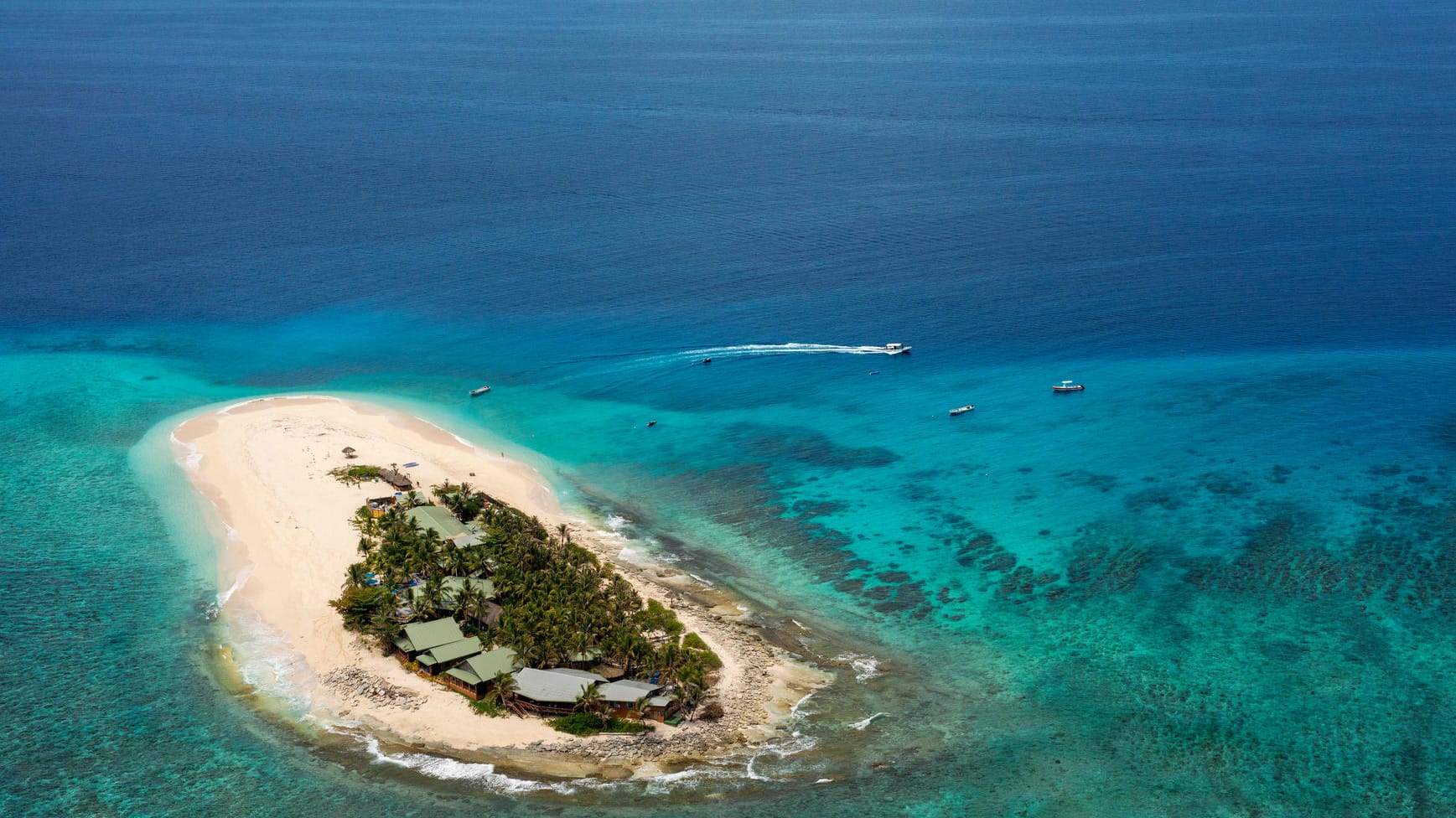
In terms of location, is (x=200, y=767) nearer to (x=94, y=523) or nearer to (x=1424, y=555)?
Result: (x=94, y=523)

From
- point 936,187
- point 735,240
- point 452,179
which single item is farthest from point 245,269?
point 936,187

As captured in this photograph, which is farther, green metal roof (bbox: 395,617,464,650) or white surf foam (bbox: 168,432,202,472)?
white surf foam (bbox: 168,432,202,472)

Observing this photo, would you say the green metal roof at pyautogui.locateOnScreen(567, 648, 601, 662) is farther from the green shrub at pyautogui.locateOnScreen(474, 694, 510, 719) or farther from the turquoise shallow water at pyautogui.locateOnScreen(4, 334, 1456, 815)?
the turquoise shallow water at pyautogui.locateOnScreen(4, 334, 1456, 815)

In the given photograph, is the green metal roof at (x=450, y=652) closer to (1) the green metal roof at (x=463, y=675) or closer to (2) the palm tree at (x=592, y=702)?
(1) the green metal roof at (x=463, y=675)

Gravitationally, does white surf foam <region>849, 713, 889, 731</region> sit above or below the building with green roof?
below

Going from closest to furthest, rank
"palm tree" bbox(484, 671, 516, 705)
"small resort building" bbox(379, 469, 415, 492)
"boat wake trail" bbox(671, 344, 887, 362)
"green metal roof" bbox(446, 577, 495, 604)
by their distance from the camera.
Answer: "palm tree" bbox(484, 671, 516, 705), "green metal roof" bbox(446, 577, 495, 604), "small resort building" bbox(379, 469, 415, 492), "boat wake trail" bbox(671, 344, 887, 362)

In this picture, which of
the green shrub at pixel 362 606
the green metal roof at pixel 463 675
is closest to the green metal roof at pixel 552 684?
the green metal roof at pixel 463 675

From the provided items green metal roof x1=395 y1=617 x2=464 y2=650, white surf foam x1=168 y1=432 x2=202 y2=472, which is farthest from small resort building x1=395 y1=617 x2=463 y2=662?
white surf foam x1=168 y1=432 x2=202 y2=472
